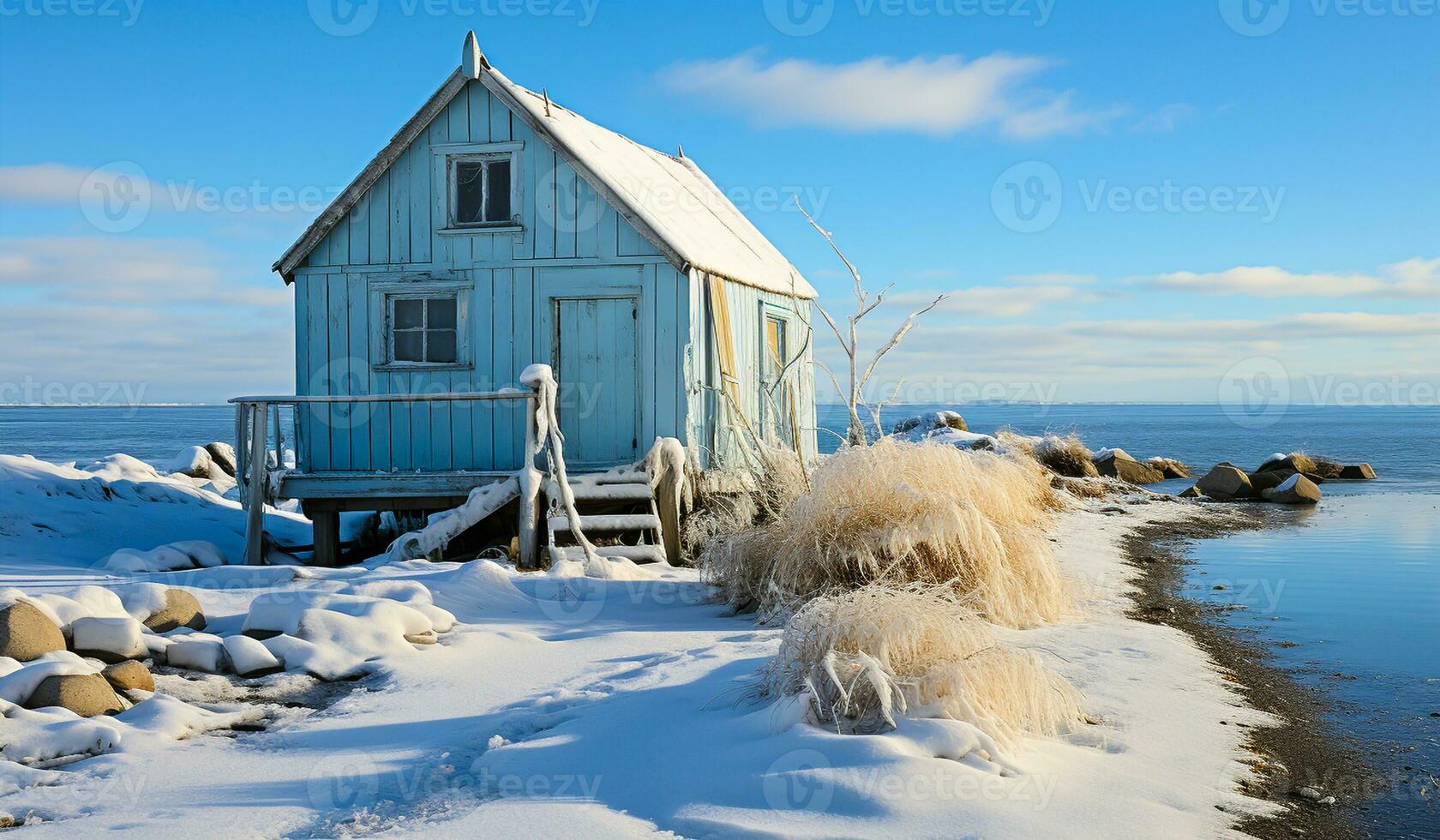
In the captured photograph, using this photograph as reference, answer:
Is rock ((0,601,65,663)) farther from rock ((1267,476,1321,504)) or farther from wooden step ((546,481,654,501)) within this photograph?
rock ((1267,476,1321,504))

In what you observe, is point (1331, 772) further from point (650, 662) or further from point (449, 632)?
point (449, 632)

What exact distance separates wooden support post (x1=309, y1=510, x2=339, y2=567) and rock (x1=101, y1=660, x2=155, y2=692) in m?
6.68

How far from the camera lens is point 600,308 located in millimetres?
12109

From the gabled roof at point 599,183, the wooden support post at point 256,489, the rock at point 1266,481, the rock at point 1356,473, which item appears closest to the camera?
the wooden support post at point 256,489

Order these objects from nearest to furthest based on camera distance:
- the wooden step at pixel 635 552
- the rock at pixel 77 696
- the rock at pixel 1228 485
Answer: the rock at pixel 77 696 < the wooden step at pixel 635 552 < the rock at pixel 1228 485

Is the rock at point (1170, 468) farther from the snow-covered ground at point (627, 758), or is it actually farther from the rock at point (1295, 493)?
the snow-covered ground at point (627, 758)

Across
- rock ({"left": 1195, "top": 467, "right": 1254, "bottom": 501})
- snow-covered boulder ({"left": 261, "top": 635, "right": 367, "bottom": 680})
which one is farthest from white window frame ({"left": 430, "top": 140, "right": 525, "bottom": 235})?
rock ({"left": 1195, "top": 467, "right": 1254, "bottom": 501})

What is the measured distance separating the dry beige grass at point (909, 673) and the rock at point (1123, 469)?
69.8 ft

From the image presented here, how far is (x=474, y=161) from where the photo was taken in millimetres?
12461

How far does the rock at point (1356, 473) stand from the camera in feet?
91.2

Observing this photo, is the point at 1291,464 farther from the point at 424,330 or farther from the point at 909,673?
the point at 909,673

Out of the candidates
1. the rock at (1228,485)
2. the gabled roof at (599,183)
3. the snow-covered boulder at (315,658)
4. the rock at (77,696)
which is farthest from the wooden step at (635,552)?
the rock at (1228,485)

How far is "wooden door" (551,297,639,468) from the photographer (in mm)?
12031

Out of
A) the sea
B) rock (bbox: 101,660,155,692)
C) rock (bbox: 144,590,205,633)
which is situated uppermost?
rock (bbox: 144,590,205,633)
